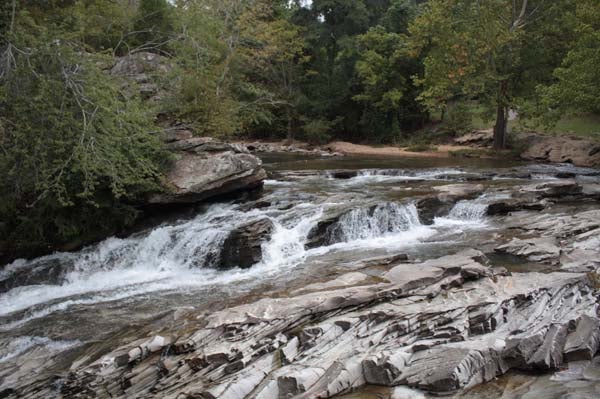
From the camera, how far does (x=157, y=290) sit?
8.41 metres

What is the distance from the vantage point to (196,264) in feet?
32.3

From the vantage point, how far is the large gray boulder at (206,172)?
11.5m

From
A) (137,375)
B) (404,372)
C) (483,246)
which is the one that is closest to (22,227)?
(137,375)

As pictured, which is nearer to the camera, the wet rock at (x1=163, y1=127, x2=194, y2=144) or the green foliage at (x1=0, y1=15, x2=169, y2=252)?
the green foliage at (x1=0, y1=15, x2=169, y2=252)

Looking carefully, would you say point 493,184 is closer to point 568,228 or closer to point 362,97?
point 568,228

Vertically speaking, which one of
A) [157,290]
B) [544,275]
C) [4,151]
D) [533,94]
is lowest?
[157,290]

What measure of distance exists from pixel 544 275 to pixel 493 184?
7444mm

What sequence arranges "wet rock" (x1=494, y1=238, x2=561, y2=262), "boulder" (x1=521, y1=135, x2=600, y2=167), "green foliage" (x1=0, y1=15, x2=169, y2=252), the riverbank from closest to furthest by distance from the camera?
"wet rock" (x1=494, y1=238, x2=561, y2=262) → "green foliage" (x1=0, y1=15, x2=169, y2=252) → "boulder" (x1=521, y1=135, x2=600, y2=167) → the riverbank

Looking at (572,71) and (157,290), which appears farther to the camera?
(572,71)

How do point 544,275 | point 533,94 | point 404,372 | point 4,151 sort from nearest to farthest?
point 404,372, point 544,275, point 4,151, point 533,94

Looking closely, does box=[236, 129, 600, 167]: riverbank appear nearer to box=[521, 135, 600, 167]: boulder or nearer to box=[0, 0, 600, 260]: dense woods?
box=[521, 135, 600, 167]: boulder

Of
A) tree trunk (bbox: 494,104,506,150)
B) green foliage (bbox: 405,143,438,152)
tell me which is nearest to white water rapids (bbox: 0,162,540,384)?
tree trunk (bbox: 494,104,506,150)

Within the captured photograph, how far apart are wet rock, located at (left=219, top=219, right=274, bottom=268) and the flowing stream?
131 mm

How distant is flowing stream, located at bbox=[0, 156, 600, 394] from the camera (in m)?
6.58
